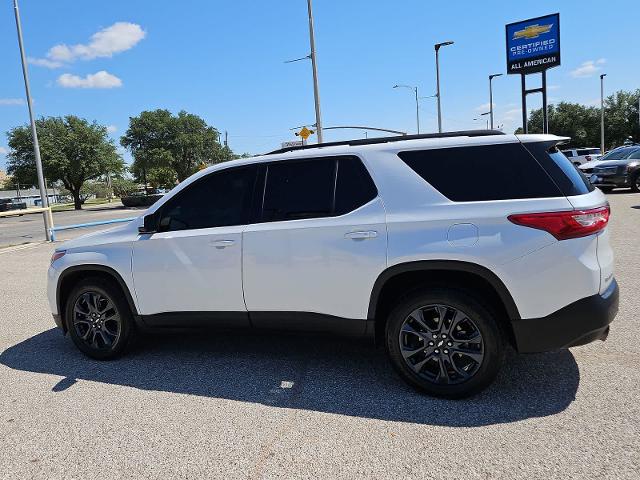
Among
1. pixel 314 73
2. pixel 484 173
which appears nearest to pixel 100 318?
pixel 484 173

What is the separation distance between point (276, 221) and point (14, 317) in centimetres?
463

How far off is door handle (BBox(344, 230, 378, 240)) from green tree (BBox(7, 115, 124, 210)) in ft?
167

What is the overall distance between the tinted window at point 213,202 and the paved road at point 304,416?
125 cm

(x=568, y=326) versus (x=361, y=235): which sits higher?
(x=361, y=235)

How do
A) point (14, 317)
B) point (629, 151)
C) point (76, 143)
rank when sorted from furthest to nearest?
1. point (76, 143)
2. point (629, 151)
3. point (14, 317)

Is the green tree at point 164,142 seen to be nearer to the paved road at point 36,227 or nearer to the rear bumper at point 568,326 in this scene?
the paved road at point 36,227

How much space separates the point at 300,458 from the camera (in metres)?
2.88

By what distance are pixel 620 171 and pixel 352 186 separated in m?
17.9

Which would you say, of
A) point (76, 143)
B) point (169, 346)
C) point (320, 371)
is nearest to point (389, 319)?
point (320, 371)

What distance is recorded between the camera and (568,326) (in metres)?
3.21

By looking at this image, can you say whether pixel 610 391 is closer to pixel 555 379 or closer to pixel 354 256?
pixel 555 379

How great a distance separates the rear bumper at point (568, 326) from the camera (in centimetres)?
319

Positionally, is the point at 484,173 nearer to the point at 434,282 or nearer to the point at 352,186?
the point at 434,282

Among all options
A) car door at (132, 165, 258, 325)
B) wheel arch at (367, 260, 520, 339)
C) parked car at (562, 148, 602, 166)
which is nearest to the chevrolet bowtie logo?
parked car at (562, 148, 602, 166)
